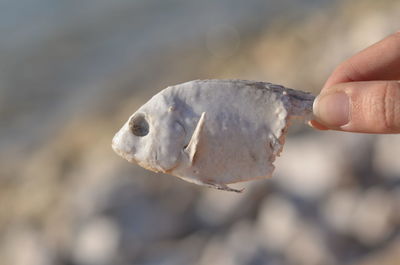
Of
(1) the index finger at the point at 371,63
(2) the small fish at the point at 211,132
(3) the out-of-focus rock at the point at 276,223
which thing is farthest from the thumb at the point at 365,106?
(3) the out-of-focus rock at the point at 276,223

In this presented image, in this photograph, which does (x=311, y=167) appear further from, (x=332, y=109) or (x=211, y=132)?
(x=211, y=132)

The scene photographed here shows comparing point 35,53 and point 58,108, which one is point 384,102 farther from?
point 35,53

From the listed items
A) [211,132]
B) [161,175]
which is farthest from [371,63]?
[161,175]

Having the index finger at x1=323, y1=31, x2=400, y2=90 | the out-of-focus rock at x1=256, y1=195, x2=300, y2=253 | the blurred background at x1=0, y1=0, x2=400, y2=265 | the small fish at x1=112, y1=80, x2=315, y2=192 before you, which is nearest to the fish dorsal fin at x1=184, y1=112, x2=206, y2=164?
the small fish at x1=112, y1=80, x2=315, y2=192

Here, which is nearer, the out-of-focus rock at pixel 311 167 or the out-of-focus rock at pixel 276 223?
the out-of-focus rock at pixel 276 223

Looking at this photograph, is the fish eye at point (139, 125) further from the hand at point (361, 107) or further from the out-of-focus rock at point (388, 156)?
the out-of-focus rock at point (388, 156)

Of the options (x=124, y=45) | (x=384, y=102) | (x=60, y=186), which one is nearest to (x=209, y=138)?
(x=384, y=102)
